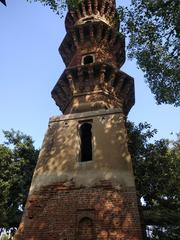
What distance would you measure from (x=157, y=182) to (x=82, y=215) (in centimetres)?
666

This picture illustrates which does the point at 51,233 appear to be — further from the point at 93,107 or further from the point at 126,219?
the point at 93,107

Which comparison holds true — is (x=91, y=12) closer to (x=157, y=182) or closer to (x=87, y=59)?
(x=87, y=59)

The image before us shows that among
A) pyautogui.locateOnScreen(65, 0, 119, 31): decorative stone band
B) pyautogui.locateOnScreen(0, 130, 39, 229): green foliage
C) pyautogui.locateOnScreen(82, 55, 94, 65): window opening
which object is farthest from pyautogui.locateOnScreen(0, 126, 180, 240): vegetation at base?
pyautogui.locateOnScreen(65, 0, 119, 31): decorative stone band

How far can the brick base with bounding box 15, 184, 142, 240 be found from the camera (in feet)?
29.4

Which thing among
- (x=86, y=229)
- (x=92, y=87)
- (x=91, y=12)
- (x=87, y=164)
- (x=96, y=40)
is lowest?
(x=86, y=229)

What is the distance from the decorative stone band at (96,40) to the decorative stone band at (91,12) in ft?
2.48

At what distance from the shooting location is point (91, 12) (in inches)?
695

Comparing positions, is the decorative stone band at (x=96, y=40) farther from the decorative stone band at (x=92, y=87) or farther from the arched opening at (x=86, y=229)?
the arched opening at (x=86, y=229)

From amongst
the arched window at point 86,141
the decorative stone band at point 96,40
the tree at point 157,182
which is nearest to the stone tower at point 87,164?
the arched window at point 86,141

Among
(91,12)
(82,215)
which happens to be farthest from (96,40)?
(82,215)

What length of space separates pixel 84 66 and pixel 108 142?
4.91 meters

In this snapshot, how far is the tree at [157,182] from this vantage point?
44.1ft

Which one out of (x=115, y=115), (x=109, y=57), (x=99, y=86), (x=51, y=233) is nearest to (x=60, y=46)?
(x=109, y=57)

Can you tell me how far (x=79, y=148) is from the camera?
37.2 ft
